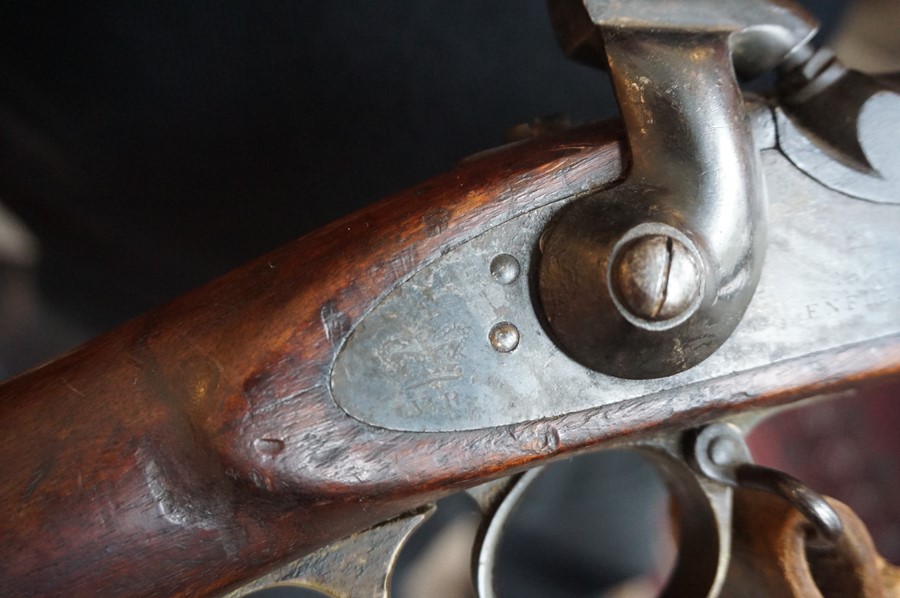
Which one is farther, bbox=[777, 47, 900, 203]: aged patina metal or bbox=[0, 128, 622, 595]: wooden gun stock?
bbox=[777, 47, 900, 203]: aged patina metal

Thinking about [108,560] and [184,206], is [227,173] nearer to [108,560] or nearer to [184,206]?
[184,206]

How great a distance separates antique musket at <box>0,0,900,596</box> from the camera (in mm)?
837

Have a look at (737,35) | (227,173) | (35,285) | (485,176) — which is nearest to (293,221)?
(227,173)

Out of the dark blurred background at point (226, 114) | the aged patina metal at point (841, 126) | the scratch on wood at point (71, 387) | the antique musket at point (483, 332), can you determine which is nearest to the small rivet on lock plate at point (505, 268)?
the antique musket at point (483, 332)

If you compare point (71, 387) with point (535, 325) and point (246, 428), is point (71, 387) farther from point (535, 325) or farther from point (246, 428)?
point (535, 325)

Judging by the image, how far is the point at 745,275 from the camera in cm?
88

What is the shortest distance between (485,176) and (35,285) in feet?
3.32

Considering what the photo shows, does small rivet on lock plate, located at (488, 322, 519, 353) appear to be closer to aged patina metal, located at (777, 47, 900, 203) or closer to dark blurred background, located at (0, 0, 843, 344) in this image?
aged patina metal, located at (777, 47, 900, 203)

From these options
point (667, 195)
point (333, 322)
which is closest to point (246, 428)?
point (333, 322)

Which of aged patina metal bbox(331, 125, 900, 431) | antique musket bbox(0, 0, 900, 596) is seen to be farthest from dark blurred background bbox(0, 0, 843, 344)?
aged patina metal bbox(331, 125, 900, 431)

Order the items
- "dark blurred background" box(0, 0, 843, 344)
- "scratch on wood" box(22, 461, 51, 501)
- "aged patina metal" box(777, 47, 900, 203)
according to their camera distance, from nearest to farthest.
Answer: "scratch on wood" box(22, 461, 51, 501) < "aged patina metal" box(777, 47, 900, 203) < "dark blurred background" box(0, 0, 843, 344)

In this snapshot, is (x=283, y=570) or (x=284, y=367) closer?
(x=284, y=367)

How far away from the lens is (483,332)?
87 cm

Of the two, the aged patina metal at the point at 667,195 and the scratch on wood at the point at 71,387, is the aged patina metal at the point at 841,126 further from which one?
the scratch on wood at the point at 71,387
